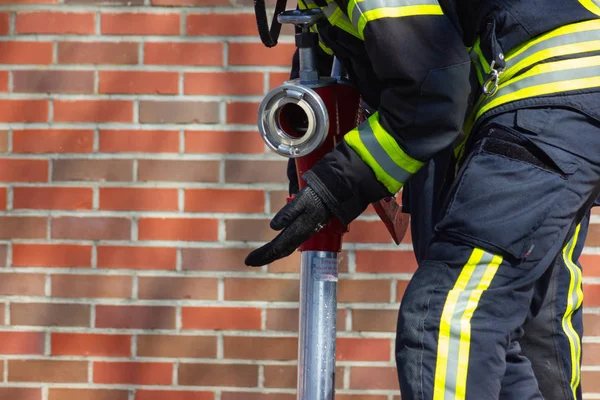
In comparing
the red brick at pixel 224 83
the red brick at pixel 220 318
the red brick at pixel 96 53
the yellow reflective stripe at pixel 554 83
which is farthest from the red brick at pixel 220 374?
the yellow reflective stripe at pixel 554 83

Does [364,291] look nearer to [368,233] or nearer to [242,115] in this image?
[368,233]

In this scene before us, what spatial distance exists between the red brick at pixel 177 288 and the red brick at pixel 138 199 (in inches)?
8.9

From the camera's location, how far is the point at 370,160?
166 cm

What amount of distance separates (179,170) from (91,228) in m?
0.34

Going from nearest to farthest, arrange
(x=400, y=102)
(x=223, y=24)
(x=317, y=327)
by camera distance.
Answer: (x=400, y=102)
(x=317, y=327)
(x=223, y=24)

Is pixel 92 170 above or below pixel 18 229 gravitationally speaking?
above

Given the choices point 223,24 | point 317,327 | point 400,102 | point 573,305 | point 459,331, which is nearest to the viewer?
point 459,331

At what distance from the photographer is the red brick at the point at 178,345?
8.87 feet

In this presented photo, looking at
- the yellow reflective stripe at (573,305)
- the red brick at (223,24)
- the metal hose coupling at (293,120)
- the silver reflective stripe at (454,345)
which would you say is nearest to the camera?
the silver reflective stripe at (454,345)

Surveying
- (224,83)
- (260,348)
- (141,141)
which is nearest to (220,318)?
(260,348)

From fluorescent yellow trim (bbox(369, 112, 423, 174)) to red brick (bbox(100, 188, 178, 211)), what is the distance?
1.16 metres

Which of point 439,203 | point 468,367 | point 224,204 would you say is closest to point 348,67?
point 439,203

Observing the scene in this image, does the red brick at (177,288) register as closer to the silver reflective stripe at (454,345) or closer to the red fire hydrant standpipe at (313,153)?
the red fire hydrant standpipe at (313,153)

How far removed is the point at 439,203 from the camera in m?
1.90
